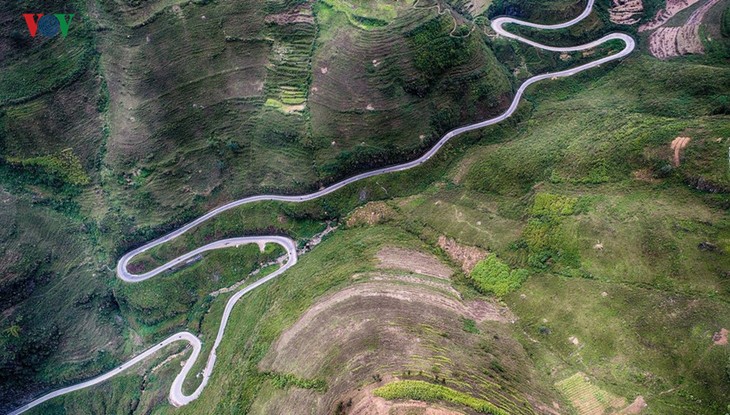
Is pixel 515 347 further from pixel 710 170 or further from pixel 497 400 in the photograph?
pixel 710 170

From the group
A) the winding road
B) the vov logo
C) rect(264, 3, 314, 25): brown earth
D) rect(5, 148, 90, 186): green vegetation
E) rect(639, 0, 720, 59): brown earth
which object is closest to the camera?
the winding road

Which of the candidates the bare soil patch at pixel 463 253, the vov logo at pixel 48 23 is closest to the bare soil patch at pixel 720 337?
the bare soil patch at pixel 463 253

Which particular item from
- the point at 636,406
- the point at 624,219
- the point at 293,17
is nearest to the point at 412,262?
the point at 624,219

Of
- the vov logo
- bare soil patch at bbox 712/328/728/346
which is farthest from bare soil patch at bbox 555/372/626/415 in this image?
the vov logo

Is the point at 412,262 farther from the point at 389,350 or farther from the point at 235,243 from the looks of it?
the point at 235,243

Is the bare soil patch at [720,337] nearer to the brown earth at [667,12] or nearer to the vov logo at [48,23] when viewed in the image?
the brown earth at [667,12]

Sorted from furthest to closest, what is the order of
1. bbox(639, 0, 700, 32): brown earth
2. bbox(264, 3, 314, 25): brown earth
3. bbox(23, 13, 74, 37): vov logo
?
bbox(639, 0, 700, 32): brown earth
bbox(264, 3, 314, 25): brown earth
bbox(23, 13, 74, 37): vov logo

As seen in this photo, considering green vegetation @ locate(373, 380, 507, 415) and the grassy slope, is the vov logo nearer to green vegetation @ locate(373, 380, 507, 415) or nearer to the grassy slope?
the grassy slope
